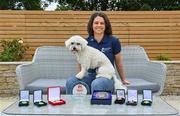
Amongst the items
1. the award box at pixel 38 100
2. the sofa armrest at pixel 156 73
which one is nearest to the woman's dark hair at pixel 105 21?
the sofa armrest at pixel 156 73

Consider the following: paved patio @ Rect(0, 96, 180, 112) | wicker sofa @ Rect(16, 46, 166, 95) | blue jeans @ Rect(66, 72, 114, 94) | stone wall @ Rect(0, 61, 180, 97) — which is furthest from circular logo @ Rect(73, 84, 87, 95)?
stone wall @ Rect(0, 61, 180, 97)

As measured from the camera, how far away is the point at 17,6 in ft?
41.4

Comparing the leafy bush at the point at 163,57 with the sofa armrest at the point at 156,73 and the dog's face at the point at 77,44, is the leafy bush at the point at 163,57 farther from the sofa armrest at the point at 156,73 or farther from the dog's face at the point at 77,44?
the dog's face at the point at 77,44

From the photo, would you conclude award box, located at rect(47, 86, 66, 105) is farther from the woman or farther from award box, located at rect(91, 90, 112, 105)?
the woman

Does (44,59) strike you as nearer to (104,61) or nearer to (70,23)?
(104,61)

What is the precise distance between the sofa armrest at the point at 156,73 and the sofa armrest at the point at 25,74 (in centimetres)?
127

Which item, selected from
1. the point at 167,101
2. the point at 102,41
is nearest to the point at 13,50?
the point at 167,101

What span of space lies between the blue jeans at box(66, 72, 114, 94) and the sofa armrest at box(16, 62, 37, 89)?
51cm

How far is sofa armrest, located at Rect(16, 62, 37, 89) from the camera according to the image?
4059 millimetres

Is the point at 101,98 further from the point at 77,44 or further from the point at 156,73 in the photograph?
the point at 156,73

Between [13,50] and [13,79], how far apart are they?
2.56 feet

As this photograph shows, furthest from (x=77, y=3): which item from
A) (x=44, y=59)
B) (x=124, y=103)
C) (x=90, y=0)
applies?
(x=124, y=103)

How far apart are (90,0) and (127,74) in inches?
326

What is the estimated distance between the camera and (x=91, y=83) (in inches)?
151
